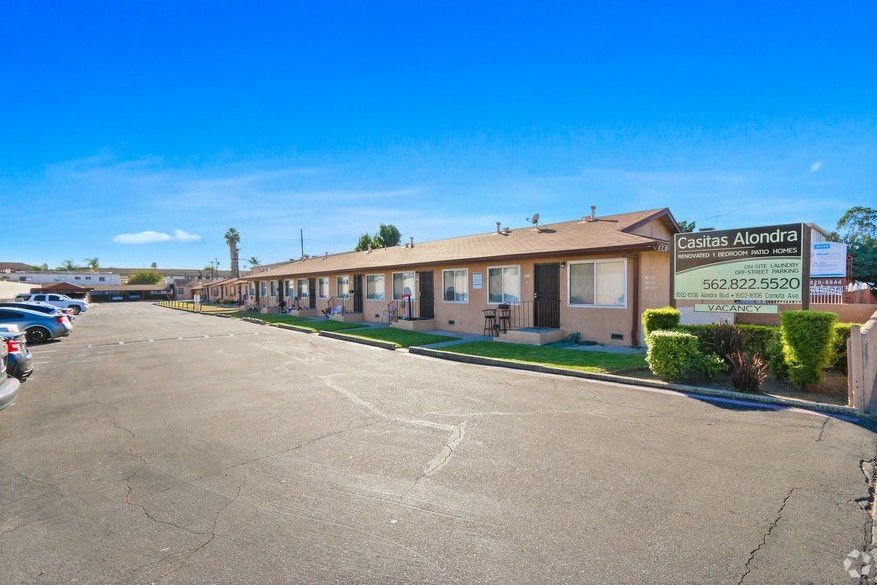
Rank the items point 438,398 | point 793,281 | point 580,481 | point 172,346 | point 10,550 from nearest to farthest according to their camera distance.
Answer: point 10,550
point 580,481
point 438,398
point 793,281
point 172,346

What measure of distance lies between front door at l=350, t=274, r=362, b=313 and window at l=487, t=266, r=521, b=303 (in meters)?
9.93

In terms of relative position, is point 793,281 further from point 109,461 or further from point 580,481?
point 109,461

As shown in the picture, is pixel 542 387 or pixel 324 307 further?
pixel 324 307

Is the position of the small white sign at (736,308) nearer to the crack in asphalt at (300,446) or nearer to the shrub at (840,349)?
the shrub at (840,349)

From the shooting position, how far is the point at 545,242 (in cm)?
1557

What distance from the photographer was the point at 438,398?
750cm

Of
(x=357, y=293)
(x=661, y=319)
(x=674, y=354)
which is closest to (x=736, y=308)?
(x=661, y=319)

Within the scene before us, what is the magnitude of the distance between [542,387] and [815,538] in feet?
16.3

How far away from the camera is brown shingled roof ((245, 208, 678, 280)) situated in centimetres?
1323

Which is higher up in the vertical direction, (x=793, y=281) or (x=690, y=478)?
(x=793, y=281)

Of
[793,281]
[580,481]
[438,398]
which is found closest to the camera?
[580,481]

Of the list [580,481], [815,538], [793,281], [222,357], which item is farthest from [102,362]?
[793,281]

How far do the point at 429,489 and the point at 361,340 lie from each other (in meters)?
11.9

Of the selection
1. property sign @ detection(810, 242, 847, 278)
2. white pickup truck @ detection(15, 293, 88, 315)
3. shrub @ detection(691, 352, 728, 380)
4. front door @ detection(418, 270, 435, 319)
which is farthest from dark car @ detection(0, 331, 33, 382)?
property sign @ detection(810, 242, 847, 278)
